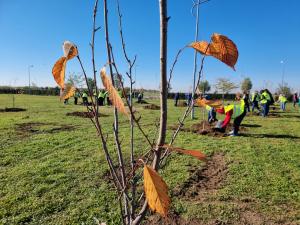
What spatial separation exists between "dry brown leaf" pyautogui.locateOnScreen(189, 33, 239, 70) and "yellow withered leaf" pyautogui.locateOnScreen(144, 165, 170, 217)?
1.53 feet

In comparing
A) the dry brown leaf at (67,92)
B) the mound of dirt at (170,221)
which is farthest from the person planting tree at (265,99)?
the dry brown leaf at (67,92)

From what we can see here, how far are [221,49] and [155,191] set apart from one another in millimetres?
548

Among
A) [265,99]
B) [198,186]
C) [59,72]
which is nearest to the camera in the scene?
[59,72]

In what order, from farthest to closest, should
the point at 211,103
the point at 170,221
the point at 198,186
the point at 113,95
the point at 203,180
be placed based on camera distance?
the point at 203,180 < the point at 198,186 < the point at 170,221 < the point at 211,103 < the point at 113,95

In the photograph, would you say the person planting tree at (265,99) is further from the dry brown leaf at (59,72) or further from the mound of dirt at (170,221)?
the dry brown leaf at (59,72)

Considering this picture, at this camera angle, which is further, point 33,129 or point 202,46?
point 33,129

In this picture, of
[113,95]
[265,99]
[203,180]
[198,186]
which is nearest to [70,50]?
[113,95]

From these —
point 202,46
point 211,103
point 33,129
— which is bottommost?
point 33,129

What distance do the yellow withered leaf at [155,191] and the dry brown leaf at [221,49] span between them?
465 mm

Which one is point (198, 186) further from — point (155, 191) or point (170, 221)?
point (155, 191)

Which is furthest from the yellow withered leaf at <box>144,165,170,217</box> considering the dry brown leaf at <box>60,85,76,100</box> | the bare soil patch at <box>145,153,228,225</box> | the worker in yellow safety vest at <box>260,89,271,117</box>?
the worker in yellow safety vest at <box>260,89,271,117</box>

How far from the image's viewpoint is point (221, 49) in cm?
113

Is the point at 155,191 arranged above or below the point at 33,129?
above

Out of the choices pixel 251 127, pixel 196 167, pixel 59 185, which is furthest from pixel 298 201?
pixel 251 127
